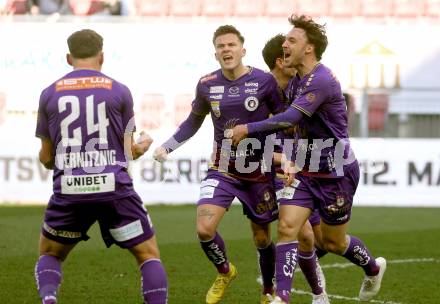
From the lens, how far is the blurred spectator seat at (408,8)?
23.3m

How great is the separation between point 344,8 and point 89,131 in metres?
17.5

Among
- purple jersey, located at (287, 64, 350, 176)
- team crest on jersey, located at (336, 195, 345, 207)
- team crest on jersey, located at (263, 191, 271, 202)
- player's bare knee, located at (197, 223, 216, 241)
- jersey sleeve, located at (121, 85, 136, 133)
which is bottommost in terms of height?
player's bare knee, located at (197, 223, 216, 241)

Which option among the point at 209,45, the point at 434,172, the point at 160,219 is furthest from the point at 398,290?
the point at 209,45

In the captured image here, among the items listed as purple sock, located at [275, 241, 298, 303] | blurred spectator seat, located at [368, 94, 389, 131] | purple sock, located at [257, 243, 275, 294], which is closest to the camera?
Result: purple sock, located at [275, 241, 298, 303]

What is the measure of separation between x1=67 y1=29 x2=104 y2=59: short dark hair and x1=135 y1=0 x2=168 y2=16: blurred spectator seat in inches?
667

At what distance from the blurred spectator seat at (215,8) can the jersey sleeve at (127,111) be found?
16.8m

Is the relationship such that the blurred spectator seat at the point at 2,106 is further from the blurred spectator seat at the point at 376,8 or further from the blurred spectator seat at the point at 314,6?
the blurred spectator seat at the point at 376,8

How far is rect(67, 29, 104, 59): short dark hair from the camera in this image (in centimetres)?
663

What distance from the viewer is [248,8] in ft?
77.0

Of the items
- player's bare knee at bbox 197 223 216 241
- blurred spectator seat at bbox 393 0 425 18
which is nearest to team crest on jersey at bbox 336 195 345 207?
player's bare knee at bbox 197 223 216 241

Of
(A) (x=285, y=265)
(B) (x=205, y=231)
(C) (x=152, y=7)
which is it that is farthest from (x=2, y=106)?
(A) (x=285, y=265)

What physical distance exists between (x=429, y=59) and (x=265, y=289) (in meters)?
14.1

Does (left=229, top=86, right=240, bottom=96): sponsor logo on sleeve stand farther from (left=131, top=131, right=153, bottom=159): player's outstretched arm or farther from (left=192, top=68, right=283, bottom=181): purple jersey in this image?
(left=131, top=131, right=153, bottom=159): player's outstretched arm

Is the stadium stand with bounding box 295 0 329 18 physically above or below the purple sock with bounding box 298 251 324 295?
above
